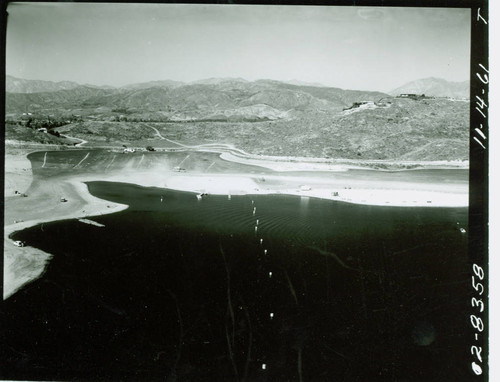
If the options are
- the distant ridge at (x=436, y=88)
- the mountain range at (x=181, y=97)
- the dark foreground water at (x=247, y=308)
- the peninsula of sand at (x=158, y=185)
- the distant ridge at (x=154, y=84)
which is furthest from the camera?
the distant ridge at (x=154, y=84)

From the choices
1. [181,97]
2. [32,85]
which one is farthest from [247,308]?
[32,85]

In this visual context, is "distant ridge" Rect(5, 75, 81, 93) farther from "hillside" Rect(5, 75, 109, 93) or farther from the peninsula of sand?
the peninsula of sand

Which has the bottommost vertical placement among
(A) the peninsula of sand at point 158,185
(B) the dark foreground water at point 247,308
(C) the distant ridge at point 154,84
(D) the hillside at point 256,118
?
(B) the dark foreground water at point 247,308

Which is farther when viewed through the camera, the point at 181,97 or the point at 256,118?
the point at 256,118

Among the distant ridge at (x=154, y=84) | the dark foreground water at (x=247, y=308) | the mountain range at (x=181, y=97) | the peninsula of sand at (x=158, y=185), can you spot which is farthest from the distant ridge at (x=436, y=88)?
the distant ridge at (x=154, y=84)

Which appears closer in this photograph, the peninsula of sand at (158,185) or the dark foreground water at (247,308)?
the dark foreground water at (247,308)

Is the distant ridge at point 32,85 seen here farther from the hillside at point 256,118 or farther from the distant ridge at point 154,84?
the distant ridge at point 154,84

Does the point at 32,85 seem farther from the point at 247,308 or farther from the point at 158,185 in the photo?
the point at 247,308
